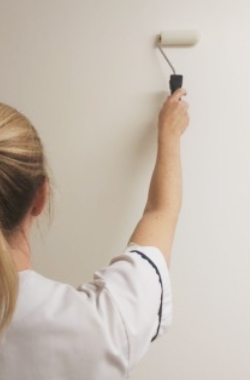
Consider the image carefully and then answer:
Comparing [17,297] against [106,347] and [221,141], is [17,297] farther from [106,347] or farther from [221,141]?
[221,141]

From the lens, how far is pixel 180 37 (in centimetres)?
79

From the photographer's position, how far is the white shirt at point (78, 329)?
0.52 meters

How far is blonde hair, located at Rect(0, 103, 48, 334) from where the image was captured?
0.51 meters

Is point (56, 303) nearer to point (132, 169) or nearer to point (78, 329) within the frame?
point (78, 329)

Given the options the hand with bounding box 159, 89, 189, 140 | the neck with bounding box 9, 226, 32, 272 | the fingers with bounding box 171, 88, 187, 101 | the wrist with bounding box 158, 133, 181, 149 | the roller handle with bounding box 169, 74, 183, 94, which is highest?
the roller handle with bounding box 169, 74, 183, 94

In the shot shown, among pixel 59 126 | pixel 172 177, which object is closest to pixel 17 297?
pixel 172 177

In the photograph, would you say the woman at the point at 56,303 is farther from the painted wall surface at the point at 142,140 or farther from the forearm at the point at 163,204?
the painted wall surface at the point at 142,140

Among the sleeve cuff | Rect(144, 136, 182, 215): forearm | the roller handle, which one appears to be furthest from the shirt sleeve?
the roller handle

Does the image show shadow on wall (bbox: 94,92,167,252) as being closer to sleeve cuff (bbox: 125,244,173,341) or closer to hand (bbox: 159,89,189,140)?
hand (bbox: 159,89,189,140)

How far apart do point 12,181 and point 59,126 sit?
14.6 inches

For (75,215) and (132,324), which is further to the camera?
(75,215)

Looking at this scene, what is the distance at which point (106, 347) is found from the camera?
53cm

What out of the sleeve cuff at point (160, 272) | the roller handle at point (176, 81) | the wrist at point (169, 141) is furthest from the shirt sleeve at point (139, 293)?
the roller handle at point (176, 81)

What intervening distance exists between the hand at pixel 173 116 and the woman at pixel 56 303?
10.4 inches
